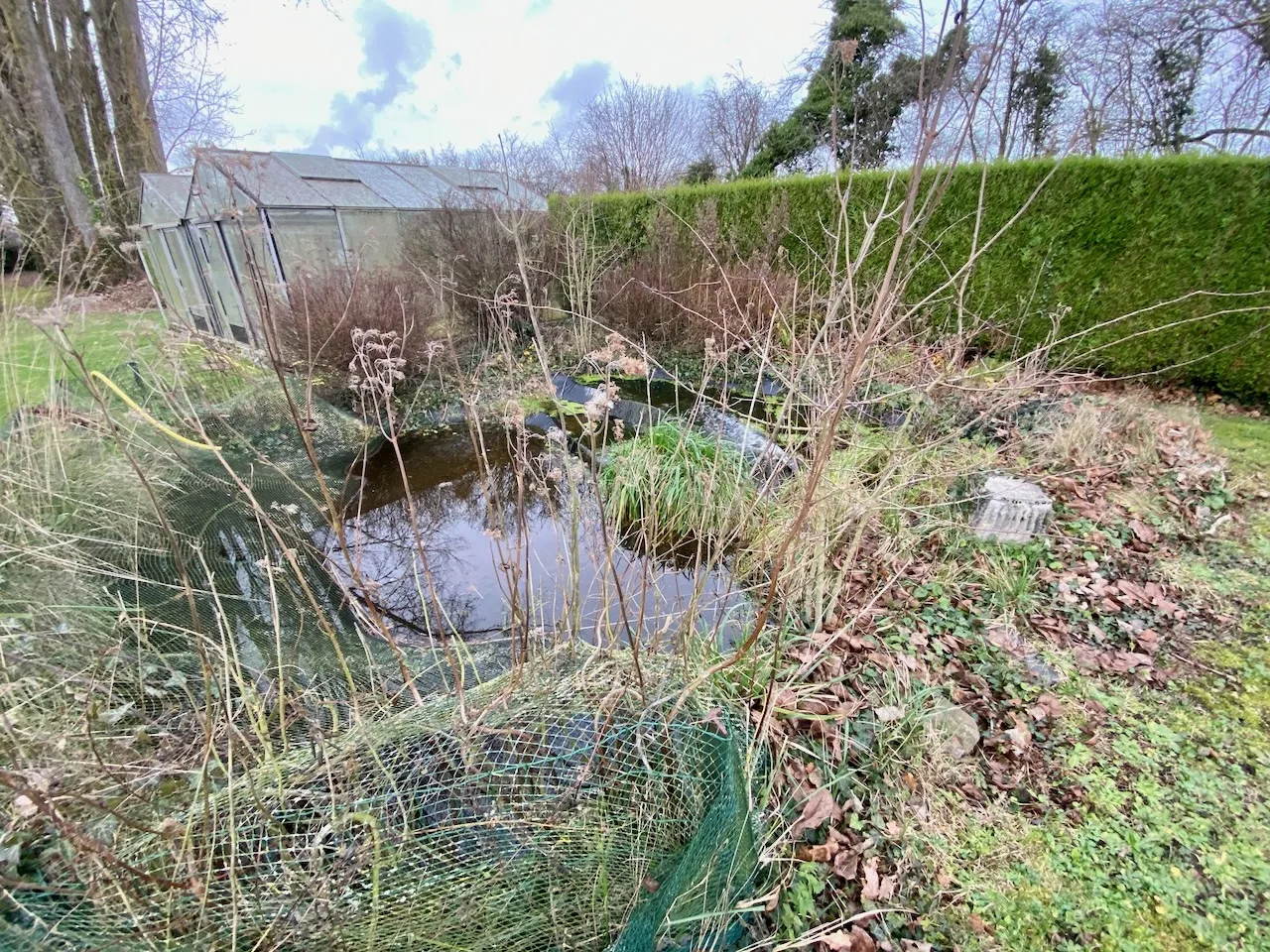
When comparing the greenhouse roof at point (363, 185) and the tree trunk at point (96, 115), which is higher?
the tree trunk at point (96, 115)

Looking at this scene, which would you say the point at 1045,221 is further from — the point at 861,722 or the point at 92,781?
the point at 92,781

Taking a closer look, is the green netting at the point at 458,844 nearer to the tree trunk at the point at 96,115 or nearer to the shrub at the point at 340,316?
the shrub at the point at 340,316

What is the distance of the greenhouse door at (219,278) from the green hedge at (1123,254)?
19.0ft

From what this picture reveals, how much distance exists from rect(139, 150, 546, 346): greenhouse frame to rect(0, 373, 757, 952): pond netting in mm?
6001

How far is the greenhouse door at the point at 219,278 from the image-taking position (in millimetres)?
6822

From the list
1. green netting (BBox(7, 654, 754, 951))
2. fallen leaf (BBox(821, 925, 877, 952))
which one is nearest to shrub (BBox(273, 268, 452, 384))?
green netting (BBox(7, 654, 754, 951))

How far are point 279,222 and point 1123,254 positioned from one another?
1045 cm

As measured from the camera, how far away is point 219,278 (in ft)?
24.2

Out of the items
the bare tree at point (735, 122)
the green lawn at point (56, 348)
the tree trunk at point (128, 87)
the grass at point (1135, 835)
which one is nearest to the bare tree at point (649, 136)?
the bare tree at point (735, 122)

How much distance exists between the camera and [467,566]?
149 inches

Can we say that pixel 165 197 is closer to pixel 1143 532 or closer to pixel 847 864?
pixel 847 864

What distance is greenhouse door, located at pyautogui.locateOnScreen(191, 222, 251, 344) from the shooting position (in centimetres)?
682

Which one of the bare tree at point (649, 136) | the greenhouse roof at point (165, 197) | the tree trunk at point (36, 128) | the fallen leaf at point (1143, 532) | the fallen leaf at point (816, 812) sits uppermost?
the bare tree at point (649, 136)

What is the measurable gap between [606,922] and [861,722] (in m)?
1.21
